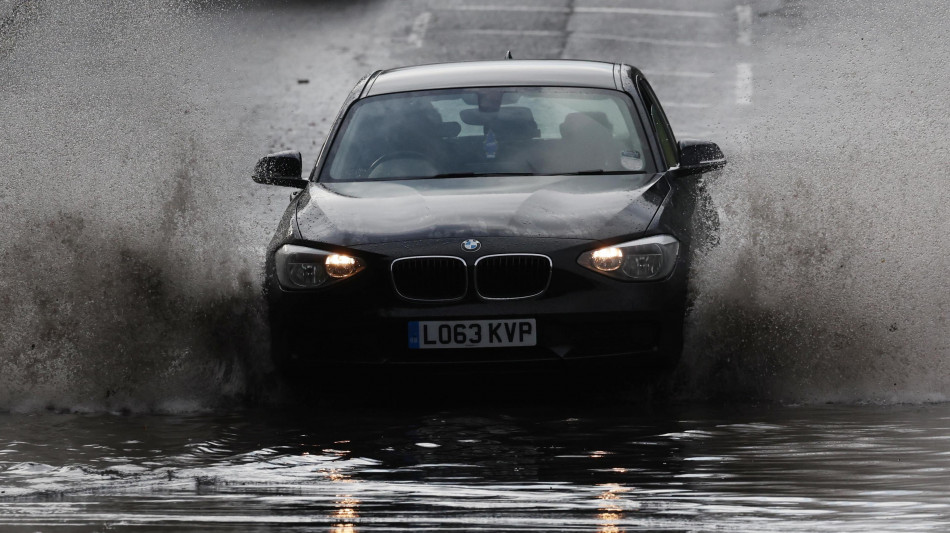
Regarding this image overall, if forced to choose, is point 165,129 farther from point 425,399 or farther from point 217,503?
point 217,503

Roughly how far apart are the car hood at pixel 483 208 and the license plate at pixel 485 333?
36cm

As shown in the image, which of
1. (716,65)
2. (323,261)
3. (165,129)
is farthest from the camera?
(716,65)

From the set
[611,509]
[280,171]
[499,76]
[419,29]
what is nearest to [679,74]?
[419,29]

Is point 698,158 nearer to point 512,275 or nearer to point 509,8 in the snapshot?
point 512,275

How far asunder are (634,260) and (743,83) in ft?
52.3

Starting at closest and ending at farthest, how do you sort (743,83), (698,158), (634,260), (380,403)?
1. (634,260)
2. (380,403)
3. (698,158)
4. (743,83)

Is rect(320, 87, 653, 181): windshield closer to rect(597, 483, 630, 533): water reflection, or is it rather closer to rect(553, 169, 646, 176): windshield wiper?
rect(553, 169, 646, 176): windshield wiper

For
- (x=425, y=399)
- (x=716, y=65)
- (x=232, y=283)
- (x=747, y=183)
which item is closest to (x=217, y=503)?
(x=425, y=399)

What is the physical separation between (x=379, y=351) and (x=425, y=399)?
2.12 ft

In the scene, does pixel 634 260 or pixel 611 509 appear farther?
pixel 634 260

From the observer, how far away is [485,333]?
22.2 ft

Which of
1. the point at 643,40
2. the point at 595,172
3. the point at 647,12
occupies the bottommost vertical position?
the point at 595,172

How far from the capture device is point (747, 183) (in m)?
8.77

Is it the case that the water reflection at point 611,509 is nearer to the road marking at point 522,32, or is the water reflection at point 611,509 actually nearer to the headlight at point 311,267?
the headlight at point 311,267
